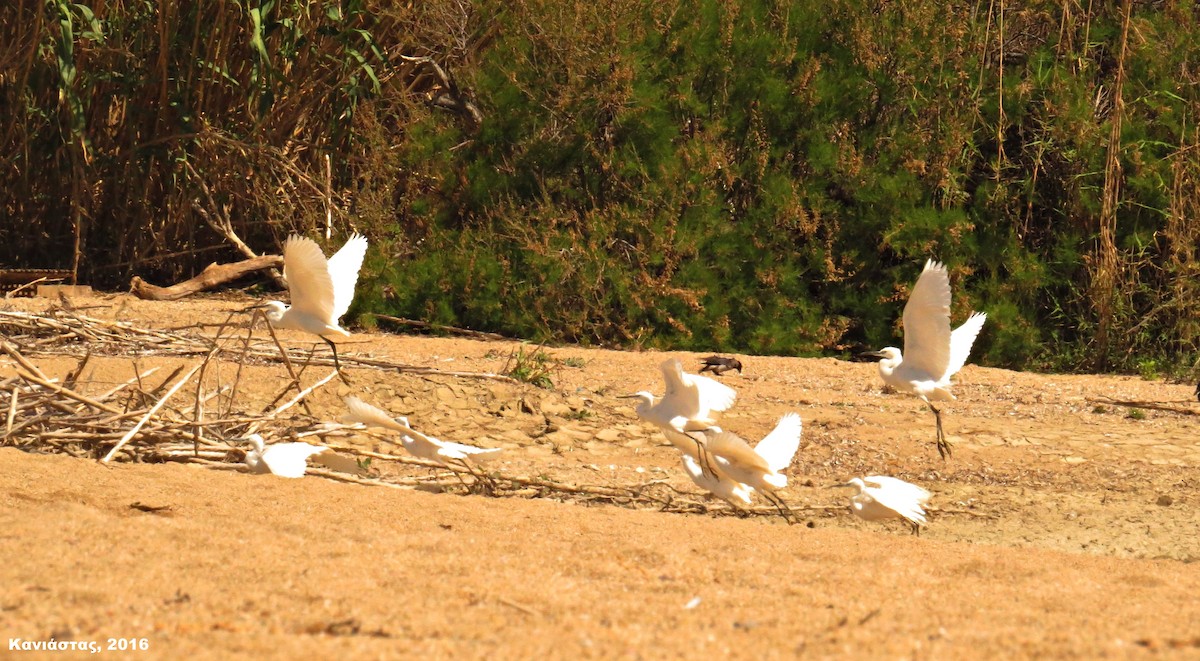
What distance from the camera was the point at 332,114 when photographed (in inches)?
451

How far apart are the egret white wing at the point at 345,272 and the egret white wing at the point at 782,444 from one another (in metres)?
2.01

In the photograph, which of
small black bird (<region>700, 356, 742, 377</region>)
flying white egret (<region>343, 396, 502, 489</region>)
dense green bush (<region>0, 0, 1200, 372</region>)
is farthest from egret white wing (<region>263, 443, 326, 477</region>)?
dense green bush (<region>0, 0, 1200, 372</region>)

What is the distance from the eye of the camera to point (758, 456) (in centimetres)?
511

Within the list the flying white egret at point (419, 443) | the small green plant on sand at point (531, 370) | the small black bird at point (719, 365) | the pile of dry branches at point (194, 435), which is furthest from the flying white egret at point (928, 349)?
the flying white egret at point (419, 443)

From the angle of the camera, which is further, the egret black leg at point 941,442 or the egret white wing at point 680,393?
the egret black leg at point 941,442

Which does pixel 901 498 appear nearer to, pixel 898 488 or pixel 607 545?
pixel 898 488

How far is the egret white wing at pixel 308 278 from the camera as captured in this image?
5.71 m

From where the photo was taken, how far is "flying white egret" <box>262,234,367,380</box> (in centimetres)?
573

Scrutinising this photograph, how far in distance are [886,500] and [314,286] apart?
104 inches

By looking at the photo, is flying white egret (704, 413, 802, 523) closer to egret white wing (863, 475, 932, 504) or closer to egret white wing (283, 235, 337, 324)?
egret white wing (863, 475, 932, 504)

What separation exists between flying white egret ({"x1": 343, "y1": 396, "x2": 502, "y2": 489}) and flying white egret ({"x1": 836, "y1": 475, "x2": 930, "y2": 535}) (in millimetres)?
1449

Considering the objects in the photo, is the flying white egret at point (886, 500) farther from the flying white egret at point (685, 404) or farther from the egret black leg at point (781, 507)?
the flying white egret at point (685, 404)

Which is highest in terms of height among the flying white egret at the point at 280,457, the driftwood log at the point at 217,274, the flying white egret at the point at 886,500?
the flying white egret at the point at 886,500

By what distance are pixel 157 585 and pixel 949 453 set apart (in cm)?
454
